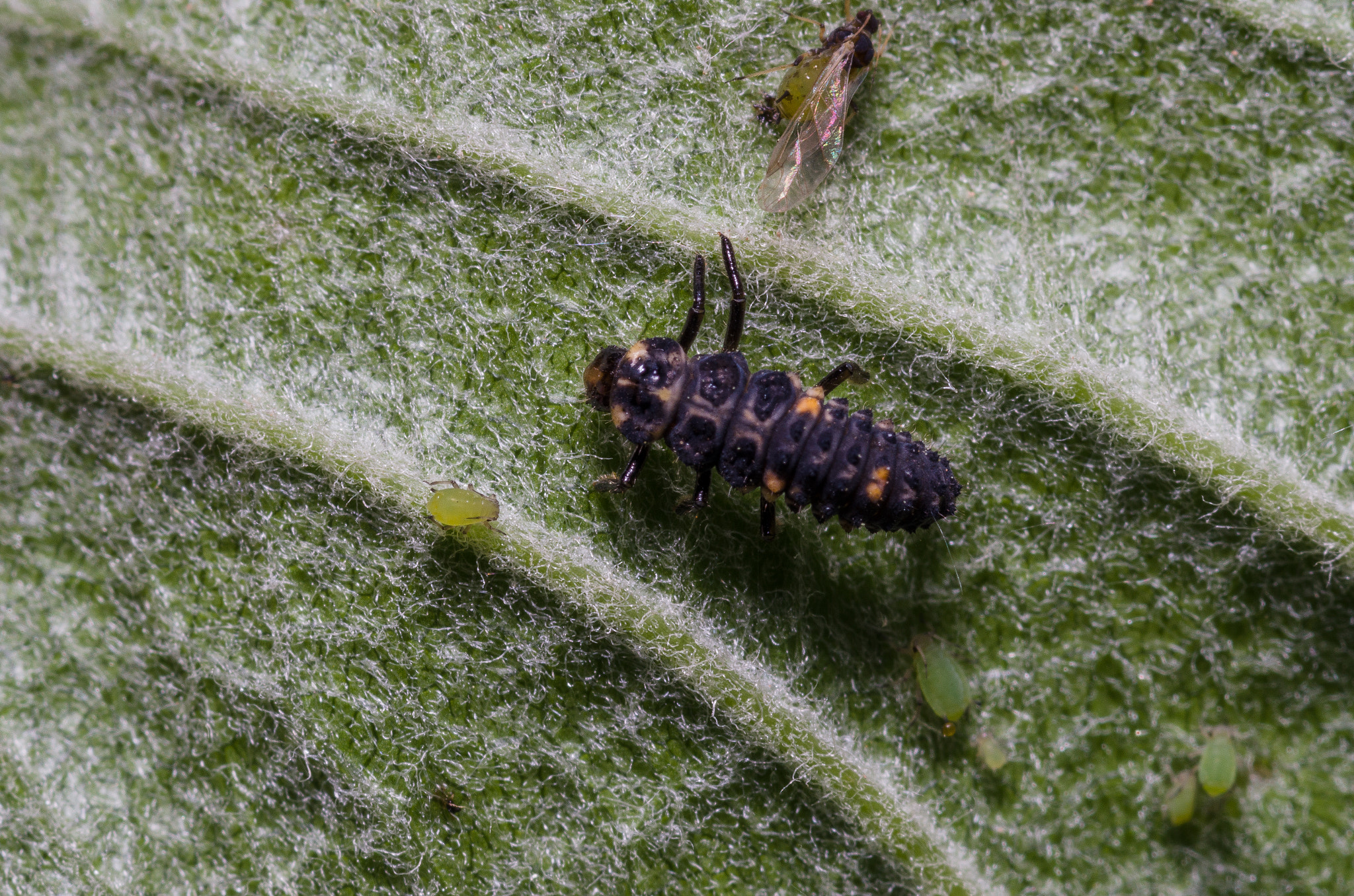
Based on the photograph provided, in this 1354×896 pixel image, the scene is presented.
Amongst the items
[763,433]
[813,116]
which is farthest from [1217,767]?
[813,116]

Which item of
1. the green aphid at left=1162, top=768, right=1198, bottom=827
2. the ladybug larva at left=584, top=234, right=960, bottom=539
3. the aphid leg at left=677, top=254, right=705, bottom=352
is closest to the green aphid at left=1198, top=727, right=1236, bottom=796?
the green aphid at left=1162, top=768, right=1198, bottom=827

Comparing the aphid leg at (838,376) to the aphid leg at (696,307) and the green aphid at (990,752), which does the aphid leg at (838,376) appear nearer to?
the aphid leg at (696,307)

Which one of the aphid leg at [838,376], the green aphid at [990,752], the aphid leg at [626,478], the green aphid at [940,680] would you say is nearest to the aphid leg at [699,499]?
the aphid leg at [626,478]

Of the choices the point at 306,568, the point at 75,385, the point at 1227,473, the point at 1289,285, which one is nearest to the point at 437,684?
the point at 306,568

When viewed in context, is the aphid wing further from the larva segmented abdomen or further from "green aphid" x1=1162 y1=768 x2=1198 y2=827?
"green aphid" x1=1162 y1=768 x2=1198 y2=827

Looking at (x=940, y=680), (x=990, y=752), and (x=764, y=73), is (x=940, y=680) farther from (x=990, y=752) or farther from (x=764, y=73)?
(x=764, y=73)

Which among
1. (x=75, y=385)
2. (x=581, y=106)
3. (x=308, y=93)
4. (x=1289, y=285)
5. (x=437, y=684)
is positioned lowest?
(x=437, y=684)

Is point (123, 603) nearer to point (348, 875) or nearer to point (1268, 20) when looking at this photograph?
point (348, 875)
